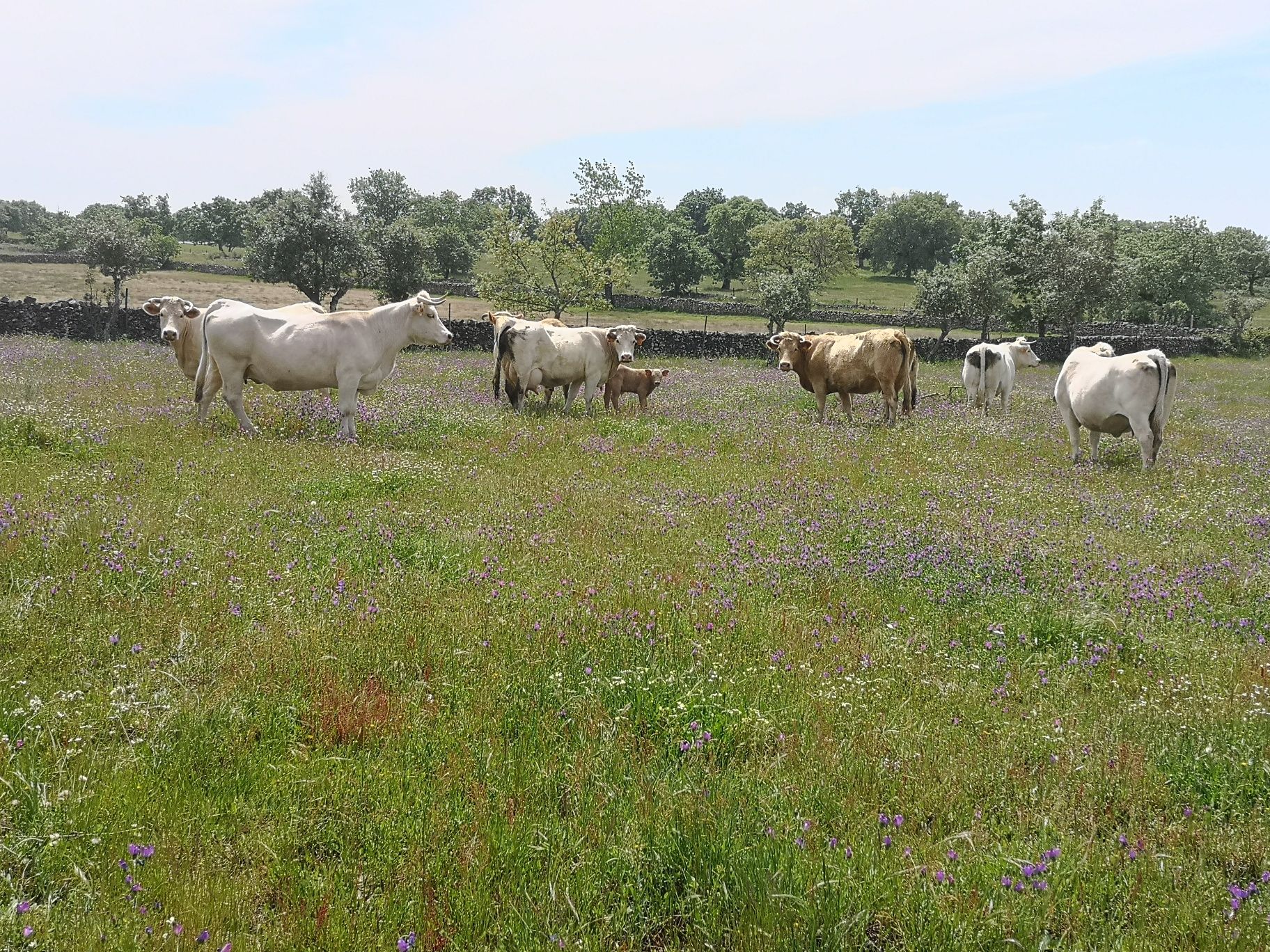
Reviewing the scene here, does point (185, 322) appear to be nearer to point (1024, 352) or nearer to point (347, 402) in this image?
point (347, 402)

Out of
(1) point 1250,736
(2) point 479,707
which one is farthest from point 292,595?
(1) point 1250,736

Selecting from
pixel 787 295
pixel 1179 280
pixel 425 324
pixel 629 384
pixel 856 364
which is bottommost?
pixel 629 384

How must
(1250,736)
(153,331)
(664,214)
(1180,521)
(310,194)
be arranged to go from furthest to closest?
(664,214)
(310,194)
(153,331)
(1180,521)
(1250,736)

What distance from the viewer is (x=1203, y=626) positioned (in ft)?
19.0

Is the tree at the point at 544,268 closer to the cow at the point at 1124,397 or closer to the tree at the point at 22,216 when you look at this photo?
the cow at the point at 1124,397

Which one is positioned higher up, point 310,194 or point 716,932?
point 310,194

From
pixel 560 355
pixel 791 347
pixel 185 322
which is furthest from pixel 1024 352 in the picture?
pixel 185 322

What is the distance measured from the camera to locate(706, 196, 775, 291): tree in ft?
375

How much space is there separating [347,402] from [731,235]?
111099mm

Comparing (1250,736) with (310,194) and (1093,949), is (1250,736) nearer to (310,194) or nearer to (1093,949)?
(1093,949)

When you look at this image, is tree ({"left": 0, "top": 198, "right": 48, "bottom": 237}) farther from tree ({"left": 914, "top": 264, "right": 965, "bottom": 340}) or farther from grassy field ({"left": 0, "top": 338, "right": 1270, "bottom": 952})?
grassy field ({"left": 0, "top": 338, "right": 1270, "bottom": 952})

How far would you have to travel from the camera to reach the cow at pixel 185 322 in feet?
47.1

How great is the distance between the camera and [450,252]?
87.9 metres

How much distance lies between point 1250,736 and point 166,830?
5.27m
